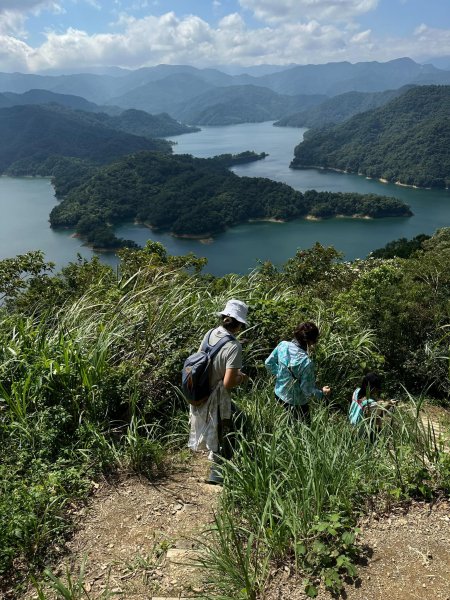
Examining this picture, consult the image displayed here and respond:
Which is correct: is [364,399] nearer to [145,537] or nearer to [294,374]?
[294,374]

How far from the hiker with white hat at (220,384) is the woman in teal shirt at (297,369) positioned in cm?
39

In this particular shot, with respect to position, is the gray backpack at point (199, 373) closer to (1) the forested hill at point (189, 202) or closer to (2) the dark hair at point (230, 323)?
(2) the dark hair at point (230, 323)

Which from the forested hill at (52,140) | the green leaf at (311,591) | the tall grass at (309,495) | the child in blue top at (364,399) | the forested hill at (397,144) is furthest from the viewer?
the forested hill at (52,140)

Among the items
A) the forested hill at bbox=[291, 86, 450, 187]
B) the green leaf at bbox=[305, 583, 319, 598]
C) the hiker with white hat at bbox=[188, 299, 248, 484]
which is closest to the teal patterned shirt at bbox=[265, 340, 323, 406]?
the hiker with white hat at bbox=[188, 299, 248, 484]

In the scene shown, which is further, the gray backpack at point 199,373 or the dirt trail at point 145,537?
the gray backpack at point 199,373

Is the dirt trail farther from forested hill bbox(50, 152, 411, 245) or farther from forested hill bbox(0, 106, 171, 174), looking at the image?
forested hill bbox(0, 106, 171, 174)

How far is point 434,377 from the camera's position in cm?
405

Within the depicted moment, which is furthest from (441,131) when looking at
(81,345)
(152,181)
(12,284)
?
(81,345)

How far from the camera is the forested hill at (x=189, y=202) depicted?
5972 centimetres

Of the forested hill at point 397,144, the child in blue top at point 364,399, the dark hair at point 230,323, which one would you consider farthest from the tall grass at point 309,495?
the forested hill at point 397,144

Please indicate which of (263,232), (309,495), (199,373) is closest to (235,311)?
(199,373)

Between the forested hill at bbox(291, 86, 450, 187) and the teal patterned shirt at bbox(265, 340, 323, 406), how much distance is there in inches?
3290

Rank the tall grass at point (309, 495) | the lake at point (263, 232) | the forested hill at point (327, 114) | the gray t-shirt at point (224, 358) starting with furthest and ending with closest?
the forested hill at point (327, 114) → the lake at point (263, 232) → the gray t-shirt at point (224, 358) → the tall grass at point (309, 495)

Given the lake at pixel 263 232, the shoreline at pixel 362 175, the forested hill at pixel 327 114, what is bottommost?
the lake at pixel 263 232
